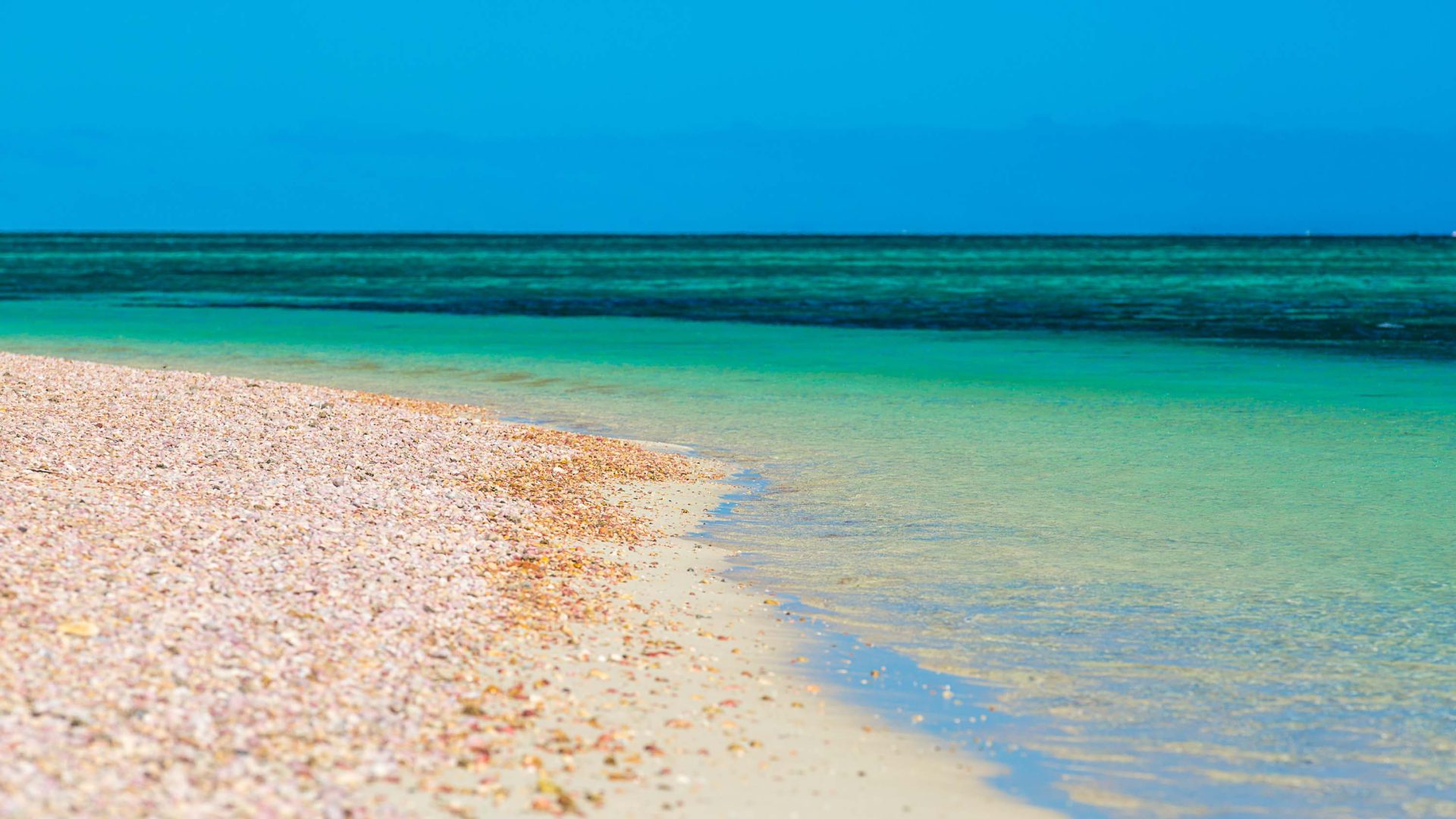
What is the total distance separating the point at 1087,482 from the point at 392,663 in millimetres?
8764

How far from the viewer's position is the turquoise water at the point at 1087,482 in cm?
651

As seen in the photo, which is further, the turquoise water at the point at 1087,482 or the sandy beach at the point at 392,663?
the turquoise water at the point at 1087,482

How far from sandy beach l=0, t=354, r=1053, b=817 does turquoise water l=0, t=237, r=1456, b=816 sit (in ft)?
3.31

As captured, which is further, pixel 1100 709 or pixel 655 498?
pixel 655 498

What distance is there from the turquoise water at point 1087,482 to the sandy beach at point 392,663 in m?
1.01

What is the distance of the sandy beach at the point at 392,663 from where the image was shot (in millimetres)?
5062

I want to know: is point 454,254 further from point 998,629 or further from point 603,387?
point 998,629

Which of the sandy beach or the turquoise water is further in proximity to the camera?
the turquoise water

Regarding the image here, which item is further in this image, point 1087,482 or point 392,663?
point 1087,482

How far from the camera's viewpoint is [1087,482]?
1342 centimetres

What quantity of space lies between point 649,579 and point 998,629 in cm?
234

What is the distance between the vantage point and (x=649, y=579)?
29.4 ft

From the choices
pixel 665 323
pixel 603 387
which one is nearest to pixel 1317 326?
pixel 665 323

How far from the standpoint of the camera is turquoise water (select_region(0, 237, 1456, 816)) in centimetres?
651
